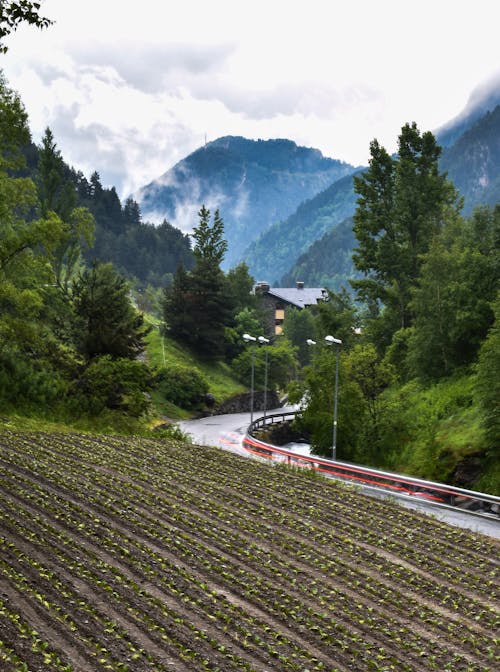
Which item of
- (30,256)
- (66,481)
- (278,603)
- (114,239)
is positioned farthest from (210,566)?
(114,239)

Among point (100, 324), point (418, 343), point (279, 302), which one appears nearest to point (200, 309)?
point (418, 343)

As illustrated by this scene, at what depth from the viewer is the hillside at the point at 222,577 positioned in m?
13.1

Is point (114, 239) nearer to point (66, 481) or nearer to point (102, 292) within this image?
point (102, 292)

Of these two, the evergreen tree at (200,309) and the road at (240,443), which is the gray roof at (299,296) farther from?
the evergreen tree at (200,309)

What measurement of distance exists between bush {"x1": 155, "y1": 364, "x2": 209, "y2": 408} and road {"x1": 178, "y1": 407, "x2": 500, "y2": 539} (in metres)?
2.79

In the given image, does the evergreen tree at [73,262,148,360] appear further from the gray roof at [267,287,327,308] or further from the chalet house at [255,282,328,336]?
the gray roof at [267,287,327,308]

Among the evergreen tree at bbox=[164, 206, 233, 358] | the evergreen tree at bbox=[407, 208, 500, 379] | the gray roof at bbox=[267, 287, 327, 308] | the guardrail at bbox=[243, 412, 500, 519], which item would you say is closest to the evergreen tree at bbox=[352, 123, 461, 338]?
the evergreen tree at bbox=[407, 208, 500, 379]

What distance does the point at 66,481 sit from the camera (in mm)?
23344

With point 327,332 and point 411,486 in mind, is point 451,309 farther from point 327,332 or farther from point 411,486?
point 327,332

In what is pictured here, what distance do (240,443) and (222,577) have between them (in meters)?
34.3

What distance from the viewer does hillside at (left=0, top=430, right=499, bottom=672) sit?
42.8ft

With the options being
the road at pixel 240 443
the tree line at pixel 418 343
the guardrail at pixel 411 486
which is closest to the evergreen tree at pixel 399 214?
the tree line at pixel 418 343

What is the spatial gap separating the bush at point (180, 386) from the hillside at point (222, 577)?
149 feet

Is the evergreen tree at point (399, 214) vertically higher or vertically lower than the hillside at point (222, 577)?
higher
